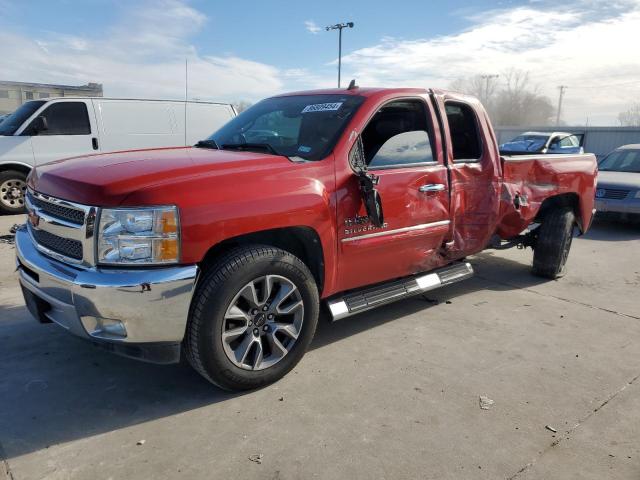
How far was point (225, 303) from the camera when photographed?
281 centimetres

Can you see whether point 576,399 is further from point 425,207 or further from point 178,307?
point 178,307

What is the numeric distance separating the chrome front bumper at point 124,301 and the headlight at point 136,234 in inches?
2.9

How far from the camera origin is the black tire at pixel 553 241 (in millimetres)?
5422

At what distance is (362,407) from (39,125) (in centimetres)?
876

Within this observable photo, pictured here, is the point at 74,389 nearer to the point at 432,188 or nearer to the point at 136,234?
the point at 136,234

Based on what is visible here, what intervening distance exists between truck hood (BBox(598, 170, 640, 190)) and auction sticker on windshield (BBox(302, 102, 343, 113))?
7.32 m

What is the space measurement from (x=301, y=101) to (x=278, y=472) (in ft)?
9.29

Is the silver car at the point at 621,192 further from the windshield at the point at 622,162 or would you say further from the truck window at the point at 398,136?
the truck window at the point at 398,136

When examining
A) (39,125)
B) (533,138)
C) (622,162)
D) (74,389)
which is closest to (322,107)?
(74,389)

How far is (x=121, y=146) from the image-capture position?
9812 millimetres

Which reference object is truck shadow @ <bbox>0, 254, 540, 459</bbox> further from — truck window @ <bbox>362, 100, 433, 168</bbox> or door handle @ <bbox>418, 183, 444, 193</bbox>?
truck window @ <bbox>362, 100, 433, 168</bbox>

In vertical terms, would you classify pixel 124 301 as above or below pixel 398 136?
below

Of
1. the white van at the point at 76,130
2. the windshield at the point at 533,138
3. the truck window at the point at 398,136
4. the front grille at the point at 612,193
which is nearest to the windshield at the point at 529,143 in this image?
the windshield at the point at 533,138

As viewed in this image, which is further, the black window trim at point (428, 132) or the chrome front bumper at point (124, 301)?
the black window trim at point (428, 132)
